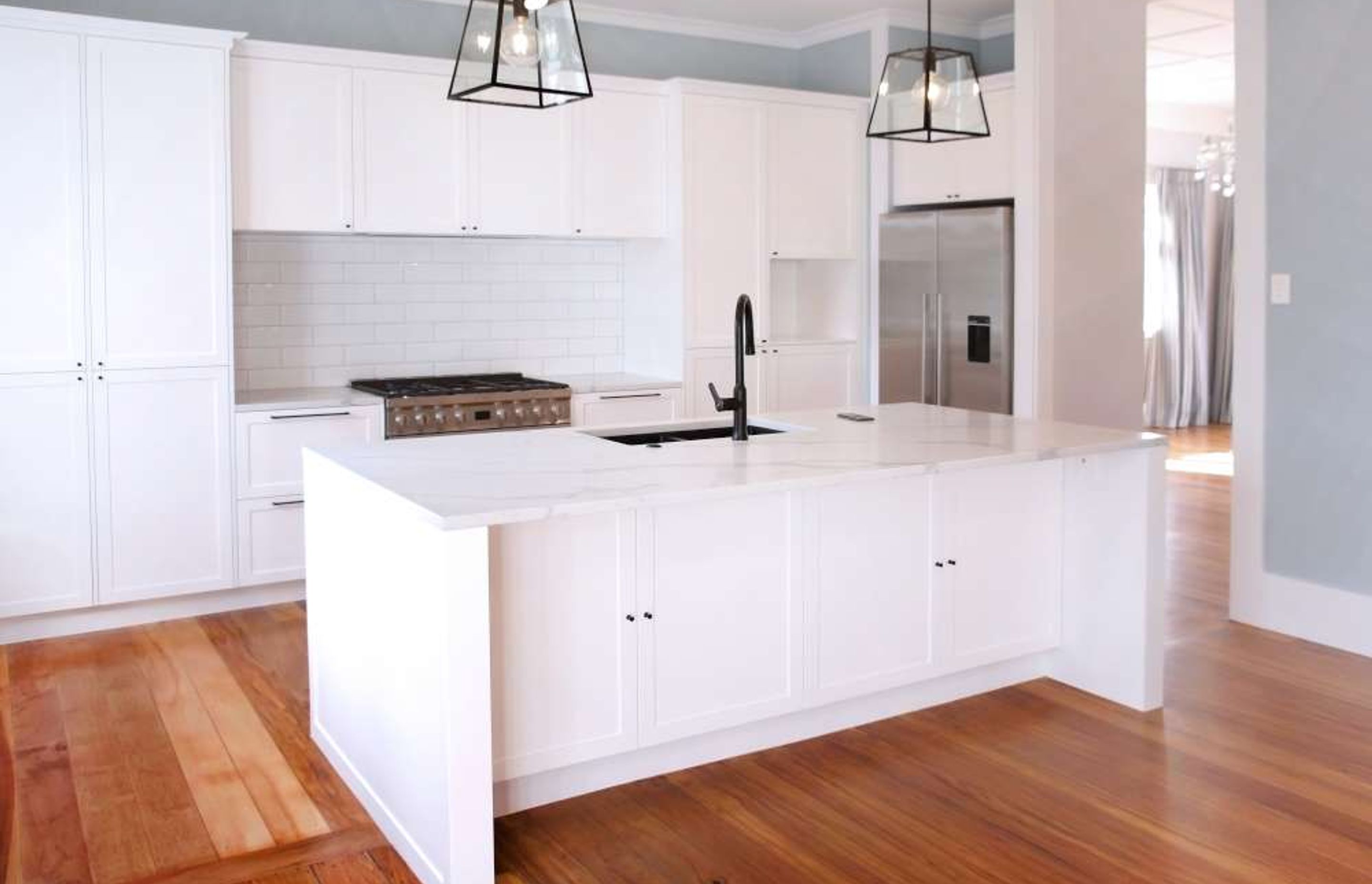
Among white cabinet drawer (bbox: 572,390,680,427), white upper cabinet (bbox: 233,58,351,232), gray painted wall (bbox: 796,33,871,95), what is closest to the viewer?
white upper cabinet (bbox: 233,58,351,232)

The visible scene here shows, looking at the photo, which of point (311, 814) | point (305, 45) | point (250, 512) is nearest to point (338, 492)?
point (311, 814)

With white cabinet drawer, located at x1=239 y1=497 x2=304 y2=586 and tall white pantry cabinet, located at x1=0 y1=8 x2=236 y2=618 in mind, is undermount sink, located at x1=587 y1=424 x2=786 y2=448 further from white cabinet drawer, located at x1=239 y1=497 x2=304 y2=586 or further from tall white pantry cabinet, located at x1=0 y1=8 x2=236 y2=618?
tall white pantry cabinet, located at x1=0 y1=8 x2=236 y2=618

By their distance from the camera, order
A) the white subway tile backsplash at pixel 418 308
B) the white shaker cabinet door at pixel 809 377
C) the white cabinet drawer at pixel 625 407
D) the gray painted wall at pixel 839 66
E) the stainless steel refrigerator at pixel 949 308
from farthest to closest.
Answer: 1. the gray painted wall at pixel 839 66
2. the white shaker cabinet door at pixel 809 377
3. the stainless steel refrigerator at pixel 949 308
4. the white cabinet drawer at pixel 625 407
5. the white subway tile backsplash at pixel 418 308

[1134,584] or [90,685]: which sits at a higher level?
[1134,584]

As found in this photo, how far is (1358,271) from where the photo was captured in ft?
14.7

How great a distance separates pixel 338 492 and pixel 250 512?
193cm

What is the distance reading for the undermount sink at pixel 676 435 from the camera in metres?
4.10

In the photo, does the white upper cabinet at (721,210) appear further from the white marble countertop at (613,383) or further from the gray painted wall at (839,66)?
the gray painted wall at (839,66)

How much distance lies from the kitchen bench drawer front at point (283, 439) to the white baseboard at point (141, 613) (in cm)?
45

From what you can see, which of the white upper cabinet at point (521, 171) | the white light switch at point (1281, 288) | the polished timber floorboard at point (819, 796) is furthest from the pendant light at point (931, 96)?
the white upper cabinet at point (521, 171)

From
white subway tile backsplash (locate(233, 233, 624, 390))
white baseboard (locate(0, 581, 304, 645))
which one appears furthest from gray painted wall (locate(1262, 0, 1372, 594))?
white baseboard (locate(0, 581, 304, 645))

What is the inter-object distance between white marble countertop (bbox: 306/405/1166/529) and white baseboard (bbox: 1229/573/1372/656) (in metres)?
1.20

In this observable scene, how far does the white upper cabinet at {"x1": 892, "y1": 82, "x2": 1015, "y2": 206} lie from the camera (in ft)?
20.1

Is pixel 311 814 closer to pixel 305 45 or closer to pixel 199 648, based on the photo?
pixel 199 648
